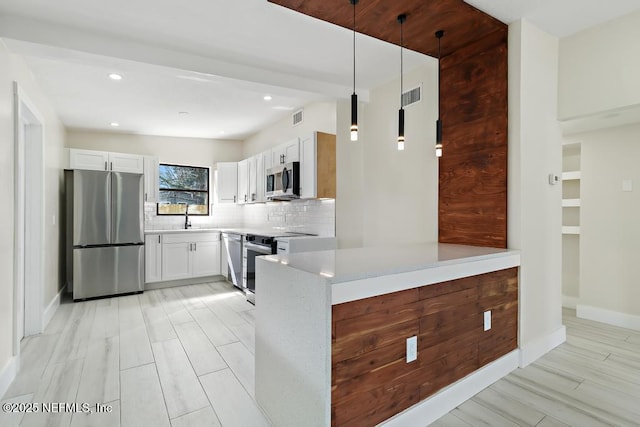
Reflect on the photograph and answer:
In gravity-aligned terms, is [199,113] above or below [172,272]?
above

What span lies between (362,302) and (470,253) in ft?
3.63

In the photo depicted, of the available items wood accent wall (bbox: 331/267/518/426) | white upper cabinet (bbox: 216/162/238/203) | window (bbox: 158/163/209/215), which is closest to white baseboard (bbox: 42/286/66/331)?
window (bbox: 158/163/209/215)

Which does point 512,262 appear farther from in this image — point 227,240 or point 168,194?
point 168,194

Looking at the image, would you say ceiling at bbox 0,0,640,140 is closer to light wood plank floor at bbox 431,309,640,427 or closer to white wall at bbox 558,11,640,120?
white wall at bbox 558,11,640,120

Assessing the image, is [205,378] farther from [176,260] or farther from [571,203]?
[571,203]

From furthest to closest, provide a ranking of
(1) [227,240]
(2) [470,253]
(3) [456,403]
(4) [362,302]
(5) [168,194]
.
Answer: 1. (5) [168,194]
2. (1) [227,240]
3. (2) [470,253]
4. (3) [456,403]
5. (4) [362,302]

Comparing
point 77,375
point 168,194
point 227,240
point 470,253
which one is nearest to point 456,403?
point 470,253

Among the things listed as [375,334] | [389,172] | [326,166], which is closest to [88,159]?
[326,166]

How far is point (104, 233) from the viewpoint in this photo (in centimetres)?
471

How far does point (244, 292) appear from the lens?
495cm

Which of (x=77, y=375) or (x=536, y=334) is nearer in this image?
(x=77, y=375)

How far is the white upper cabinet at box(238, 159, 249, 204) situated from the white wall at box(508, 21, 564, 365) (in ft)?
13.7

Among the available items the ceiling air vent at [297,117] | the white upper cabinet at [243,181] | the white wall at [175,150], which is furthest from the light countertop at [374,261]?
the white wall at [175,150]

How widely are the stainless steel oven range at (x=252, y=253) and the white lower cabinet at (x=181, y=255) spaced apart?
3.89ft
